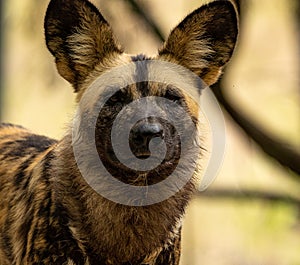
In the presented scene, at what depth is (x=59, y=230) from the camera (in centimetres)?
470

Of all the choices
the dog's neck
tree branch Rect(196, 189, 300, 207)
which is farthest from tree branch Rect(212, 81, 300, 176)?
the dog's neck

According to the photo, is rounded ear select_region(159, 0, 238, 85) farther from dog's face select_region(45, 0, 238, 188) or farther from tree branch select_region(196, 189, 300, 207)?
tree branch select_region(196, 189, 300, 207)

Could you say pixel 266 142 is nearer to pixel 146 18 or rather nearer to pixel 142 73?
pixel 146 18

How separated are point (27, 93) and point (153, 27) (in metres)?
4.36

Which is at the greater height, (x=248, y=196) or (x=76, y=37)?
(x=76, y=37)

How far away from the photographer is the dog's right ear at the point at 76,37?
5012 millimetres

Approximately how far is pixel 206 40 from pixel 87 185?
99 cm

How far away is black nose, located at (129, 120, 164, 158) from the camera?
451cm

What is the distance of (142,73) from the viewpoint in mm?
4922

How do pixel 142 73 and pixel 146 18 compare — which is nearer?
pixel 142 73

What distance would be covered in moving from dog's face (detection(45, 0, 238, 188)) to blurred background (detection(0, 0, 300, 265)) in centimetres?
123

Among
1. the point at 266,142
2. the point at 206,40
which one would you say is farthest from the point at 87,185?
the point at 266,142

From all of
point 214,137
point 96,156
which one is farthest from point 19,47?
point 96,156

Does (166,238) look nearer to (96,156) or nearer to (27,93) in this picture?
(96,156)
